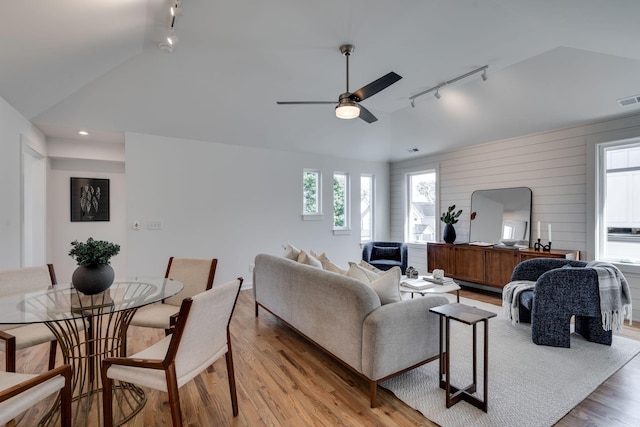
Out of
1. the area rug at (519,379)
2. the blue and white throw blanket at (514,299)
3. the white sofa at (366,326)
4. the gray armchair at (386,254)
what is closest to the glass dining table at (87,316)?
the white sofa at (366,326)

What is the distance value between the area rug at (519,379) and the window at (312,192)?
11.8 ft

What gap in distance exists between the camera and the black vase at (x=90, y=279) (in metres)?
2.00

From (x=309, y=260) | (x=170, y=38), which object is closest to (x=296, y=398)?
(x=309, y=260)

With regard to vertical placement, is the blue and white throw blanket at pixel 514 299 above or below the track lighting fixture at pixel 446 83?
below

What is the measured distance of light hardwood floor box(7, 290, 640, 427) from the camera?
1924 mm

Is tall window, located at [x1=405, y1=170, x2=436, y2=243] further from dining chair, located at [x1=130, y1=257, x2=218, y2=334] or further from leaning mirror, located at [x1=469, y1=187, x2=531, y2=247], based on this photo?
dining chair, located at [x1=130, y1=257, x2=218, y2=334]

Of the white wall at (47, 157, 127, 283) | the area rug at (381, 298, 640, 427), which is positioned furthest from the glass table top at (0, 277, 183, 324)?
the white wall at (47, 157, 127, 283)

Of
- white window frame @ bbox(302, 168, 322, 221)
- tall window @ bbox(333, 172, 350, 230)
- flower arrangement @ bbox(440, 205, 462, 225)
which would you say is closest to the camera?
flower arrangement @ bbox(440, 205, 462, 225)

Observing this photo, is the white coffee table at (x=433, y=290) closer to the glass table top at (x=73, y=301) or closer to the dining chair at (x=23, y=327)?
the glass table top at (x=73, y=301)

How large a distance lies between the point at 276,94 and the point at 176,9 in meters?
1.98

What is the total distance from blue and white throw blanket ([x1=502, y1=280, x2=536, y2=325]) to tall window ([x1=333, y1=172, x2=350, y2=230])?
3476 millimetres

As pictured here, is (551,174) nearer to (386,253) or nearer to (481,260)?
(481,260)

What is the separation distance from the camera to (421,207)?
258 inches

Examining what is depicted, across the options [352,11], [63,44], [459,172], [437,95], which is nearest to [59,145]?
[63,44]
